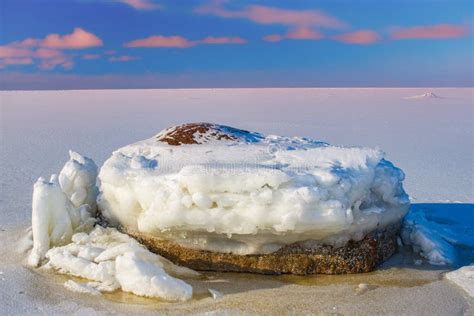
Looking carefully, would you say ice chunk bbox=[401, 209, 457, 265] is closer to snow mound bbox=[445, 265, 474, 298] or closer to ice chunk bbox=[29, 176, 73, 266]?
snow mound bbox=[445, 265, 474, 298]

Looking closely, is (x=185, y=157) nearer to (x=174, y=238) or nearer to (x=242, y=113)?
(x=174, y=238)

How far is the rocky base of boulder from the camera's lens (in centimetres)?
448

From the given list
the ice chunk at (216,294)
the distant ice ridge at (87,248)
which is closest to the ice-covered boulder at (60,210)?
the distant ice ridge at (87,248)

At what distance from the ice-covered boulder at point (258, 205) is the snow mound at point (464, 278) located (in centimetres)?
58

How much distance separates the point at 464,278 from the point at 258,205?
1761 mm

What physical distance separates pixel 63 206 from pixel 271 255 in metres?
1.83

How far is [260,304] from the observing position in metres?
3.97

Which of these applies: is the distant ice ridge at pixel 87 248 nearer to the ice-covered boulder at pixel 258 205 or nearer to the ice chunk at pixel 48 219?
the ice chunk at pixel 48 219

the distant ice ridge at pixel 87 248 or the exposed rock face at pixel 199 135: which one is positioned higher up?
the exposed rock face at pixel 199 135

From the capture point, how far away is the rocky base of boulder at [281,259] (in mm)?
4484

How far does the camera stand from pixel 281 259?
4.48 m

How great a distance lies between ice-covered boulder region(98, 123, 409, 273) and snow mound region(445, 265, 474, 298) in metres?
0.58

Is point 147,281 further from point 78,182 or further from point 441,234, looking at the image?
point 441,234

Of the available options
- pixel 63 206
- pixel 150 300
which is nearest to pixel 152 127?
pixel 63 206
